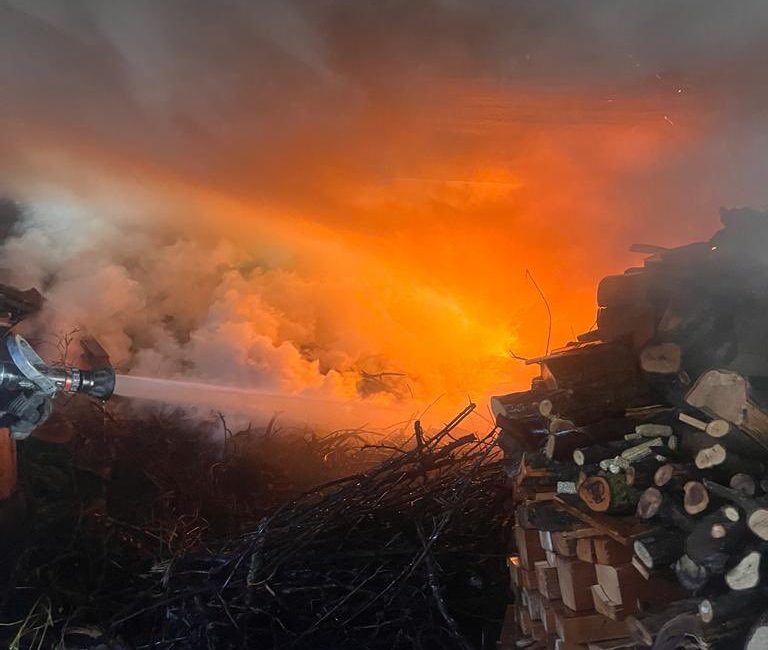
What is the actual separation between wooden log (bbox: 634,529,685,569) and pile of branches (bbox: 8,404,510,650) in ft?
3.64

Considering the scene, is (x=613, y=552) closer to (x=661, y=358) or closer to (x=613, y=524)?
(x=613, y=524)

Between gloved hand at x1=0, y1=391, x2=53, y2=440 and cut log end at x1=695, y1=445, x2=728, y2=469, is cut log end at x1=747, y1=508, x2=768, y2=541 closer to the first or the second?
cut log end at x1=695, y1=445, x2=728, y2=469

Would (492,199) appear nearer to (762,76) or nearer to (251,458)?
(762,76)

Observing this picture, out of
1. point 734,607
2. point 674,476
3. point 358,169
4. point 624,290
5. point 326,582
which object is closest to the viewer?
point 734,607

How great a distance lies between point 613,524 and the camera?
2.01m

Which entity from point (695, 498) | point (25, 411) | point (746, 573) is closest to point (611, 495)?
point (695, 498)

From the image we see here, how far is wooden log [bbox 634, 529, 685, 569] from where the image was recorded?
1783 mm

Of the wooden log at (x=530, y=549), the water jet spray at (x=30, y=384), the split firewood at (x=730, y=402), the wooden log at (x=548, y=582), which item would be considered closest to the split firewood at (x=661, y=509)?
the split firewood at (x=730, y=402)

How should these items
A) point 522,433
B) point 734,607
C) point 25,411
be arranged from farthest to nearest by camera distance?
point 25,411 → point 522,433 → point 734,607

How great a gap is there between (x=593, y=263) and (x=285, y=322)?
2.86m

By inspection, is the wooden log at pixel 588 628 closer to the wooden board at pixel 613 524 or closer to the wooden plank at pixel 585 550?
the wooden plank at pixel 585 550

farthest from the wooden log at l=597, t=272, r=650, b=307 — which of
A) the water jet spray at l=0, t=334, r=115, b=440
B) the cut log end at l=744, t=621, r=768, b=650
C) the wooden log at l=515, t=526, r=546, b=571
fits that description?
the water jet spray at l=0, t=334, r=115, b=440

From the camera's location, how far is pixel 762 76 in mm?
4203

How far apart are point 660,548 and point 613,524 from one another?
22cm
